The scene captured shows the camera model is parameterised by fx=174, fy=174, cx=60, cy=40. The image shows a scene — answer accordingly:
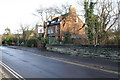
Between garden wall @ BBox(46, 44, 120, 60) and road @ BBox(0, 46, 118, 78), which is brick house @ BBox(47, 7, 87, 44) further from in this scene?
road @ BBox(0, 46, 118, 78)

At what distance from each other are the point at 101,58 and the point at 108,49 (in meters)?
1.35

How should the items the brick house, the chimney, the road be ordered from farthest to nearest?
1. the chimney
2. the brick house
3. the road

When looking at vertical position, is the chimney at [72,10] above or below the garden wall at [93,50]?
above

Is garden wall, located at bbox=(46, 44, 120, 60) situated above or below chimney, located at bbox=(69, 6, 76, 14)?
below

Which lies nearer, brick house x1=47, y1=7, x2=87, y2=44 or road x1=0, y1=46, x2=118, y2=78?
road x1=0, y1=46, x2=118, y2=78

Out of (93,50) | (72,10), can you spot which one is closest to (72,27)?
(72,10)

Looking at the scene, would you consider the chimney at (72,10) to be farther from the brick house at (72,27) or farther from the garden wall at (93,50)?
the garden wall at (93,50)

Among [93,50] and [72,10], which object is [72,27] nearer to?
[72,10]

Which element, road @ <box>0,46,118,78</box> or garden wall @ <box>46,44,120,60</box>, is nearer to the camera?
road @ <box>0,46,118,78</box>

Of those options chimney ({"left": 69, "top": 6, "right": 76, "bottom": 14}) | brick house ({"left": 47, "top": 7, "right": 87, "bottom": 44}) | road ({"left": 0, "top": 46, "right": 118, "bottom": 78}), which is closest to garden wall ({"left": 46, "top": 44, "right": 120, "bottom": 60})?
brick house ({"left": 47, "top": 7, "right": 87, "bottom": 44})

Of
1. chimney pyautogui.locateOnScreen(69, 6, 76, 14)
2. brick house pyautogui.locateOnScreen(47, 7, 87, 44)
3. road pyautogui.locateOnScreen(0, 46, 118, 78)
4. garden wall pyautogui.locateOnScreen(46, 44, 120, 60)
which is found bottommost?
road pyautogui.locateOnScreen(0, 46, 118, 78)

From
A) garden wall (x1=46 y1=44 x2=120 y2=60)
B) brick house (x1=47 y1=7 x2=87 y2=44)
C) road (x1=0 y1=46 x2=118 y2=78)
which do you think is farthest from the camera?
brick house (x1=47 y1=7 x2=87 y2=44)

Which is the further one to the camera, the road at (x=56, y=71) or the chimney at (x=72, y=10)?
the chimney at (x=72, y=10)

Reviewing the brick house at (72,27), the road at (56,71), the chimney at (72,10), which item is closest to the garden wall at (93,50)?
the brick house at (72,27)
